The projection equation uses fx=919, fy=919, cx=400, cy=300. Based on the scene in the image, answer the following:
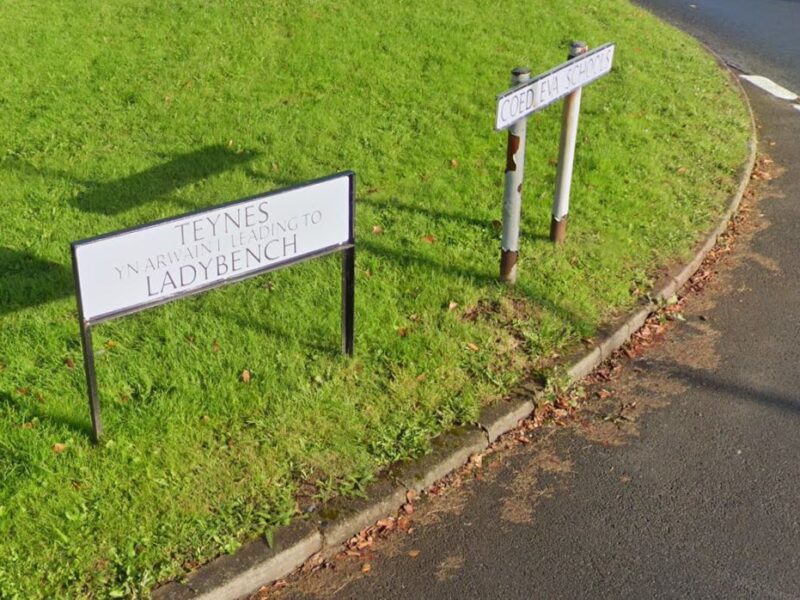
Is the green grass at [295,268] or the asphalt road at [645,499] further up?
the green grass at [295,268]

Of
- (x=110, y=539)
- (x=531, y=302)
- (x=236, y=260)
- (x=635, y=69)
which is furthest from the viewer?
(x=635, y=69)

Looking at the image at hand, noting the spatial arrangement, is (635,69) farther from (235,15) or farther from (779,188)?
(235,15)

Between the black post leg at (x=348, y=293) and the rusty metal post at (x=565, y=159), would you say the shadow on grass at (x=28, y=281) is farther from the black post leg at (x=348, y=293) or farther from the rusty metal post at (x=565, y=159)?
the rusty metal post at (x=565, y=159)

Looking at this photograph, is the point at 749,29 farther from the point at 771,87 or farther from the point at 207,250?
the point at 207,250

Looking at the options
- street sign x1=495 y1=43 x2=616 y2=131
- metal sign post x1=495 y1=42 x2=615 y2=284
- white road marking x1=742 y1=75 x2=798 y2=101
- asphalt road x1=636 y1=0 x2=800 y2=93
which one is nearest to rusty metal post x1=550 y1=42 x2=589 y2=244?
metal sign post x1=495 y1=42 x2=615 y2=284

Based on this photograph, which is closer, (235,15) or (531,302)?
(531,302)

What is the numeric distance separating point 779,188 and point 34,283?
20.6ft

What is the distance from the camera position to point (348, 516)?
4199 millimetres

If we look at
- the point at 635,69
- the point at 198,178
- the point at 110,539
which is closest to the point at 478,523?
the point at 110,539

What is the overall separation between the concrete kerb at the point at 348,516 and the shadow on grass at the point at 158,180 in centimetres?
356

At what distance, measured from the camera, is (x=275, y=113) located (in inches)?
348

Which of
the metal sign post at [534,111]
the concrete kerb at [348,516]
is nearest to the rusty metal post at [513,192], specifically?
the metal sign post at [534,111]

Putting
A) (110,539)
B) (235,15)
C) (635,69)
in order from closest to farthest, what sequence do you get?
(110,539), (635,69), (235,15)

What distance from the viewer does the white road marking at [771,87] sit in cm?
1079
